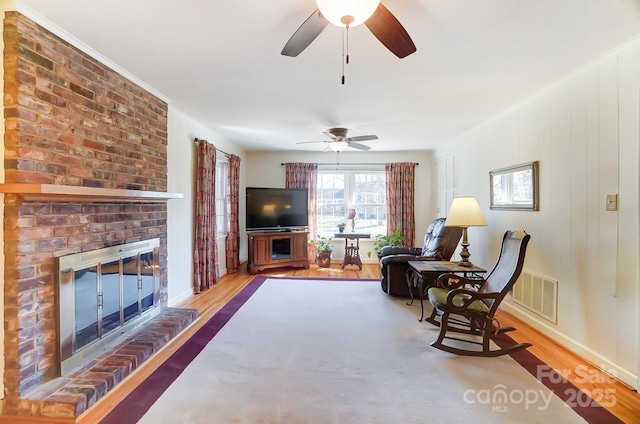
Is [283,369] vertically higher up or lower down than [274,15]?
lower down

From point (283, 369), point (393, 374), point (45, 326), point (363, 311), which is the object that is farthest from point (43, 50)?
point (363, 311)

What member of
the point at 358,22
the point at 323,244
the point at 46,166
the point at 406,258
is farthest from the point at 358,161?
the point at 46,166

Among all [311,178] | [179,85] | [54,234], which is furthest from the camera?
[311,178]

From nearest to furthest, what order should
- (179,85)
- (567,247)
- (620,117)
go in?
Result: 1. (620,117)
2. (567,247)
3. (179,85)

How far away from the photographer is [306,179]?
644cm

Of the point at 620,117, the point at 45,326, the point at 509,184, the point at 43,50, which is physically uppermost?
the point at 43,50

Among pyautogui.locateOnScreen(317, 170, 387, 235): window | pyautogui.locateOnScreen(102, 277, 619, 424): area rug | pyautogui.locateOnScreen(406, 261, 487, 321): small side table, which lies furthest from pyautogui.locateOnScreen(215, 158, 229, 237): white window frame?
pyautogui.locateOnScreen(406, 261, 487, 321): small side table

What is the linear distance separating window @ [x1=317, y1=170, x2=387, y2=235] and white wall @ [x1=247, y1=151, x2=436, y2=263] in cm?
31

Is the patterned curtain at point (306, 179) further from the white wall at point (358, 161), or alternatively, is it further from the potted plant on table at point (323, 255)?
the potted plant on table at point (323, 255)

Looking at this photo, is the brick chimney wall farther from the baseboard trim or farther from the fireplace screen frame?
the baseboard trim

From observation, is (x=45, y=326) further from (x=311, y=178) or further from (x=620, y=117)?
(x=311, y=178)

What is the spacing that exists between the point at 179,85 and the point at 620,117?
3.70m

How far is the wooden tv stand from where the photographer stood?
18.3 feet

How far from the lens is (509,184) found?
11.7 feet
